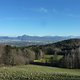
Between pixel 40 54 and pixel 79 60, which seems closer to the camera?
pixel 79 60

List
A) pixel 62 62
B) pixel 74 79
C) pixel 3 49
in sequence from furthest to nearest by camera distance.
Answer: pixel 3 49 → pixel 62 62 → pixel 74 79

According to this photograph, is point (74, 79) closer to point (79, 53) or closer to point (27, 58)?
point (79, 53)

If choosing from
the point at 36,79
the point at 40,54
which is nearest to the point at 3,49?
the point at 40,54

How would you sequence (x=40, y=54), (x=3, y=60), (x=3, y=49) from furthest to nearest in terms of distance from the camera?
1. (x=40, y=54)
2. (x=3, y=49)
3. (x=3, y=60)

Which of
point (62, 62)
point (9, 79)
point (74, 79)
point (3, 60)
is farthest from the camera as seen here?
point (3, 60)

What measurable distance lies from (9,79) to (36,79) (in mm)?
4743

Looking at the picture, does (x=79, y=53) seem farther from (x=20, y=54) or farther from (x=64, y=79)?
(x=64, y=79)

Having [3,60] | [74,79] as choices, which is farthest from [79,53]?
[74,79]

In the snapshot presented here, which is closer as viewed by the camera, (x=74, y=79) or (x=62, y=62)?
(x=74, y=79)

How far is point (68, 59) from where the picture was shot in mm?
87000

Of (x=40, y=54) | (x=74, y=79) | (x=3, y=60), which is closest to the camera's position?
(x=74, y=79)

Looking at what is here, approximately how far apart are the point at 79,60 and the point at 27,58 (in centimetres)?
2458

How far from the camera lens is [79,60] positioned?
279 feet

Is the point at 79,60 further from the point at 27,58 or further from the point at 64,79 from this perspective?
the point at 64,79
